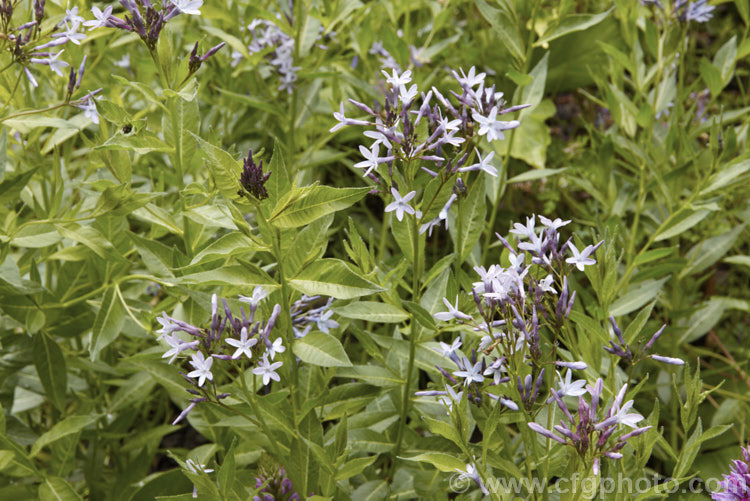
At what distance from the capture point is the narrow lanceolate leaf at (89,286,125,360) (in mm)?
1509

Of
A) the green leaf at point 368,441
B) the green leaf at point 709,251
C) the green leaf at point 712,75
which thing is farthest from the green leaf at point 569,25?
the green leaf at point 368,441

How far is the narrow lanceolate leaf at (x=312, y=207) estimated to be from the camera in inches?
44.5

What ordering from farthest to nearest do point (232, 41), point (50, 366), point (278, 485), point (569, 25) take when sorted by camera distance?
point (232, 41)
point (569, 25)
point (50, 366)
point (278, 485)

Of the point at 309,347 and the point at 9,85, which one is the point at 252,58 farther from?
the point at 309,347

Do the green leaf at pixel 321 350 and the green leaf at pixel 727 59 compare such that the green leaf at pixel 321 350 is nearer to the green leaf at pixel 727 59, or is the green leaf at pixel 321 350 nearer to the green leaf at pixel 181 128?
the green leaf at pixel 181 128

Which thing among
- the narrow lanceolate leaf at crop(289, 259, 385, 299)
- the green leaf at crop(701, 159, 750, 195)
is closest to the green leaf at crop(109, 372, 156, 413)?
the narrow lanceolate leaf at crop(289, 259, 385, 299)

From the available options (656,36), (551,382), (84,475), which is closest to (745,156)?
(656,36)

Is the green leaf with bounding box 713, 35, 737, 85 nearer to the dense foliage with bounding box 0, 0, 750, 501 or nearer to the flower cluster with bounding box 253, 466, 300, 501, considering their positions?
the dense foliage with bounding box 0, 0, 750, 501

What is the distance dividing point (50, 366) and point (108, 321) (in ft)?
0.85

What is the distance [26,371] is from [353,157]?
1408 mm

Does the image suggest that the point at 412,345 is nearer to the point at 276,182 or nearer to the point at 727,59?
the point at 276,182

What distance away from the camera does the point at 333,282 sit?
3.83 ft

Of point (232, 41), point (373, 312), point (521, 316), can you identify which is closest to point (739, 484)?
point (521, 316)

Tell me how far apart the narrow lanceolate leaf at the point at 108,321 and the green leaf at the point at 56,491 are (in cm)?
32
